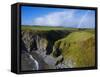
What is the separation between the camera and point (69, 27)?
245 cm

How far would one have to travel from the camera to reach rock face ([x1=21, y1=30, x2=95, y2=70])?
2.29 meters

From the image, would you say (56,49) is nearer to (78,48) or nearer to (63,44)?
(63,44)

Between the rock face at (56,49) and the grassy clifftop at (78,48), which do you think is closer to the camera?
the rock face at (56,49)

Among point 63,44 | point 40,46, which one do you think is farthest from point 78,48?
point 40,46

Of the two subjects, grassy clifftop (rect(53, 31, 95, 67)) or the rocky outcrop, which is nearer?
the rocky outcrop

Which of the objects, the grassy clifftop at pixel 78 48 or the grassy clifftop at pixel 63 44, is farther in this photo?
the grassy clifftop at pixel 78 48

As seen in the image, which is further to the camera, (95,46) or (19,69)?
(95,46)

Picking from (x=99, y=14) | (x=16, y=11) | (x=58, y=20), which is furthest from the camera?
(x=99, y=14)

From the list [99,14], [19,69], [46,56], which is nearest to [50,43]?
[46,56]

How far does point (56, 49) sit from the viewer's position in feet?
7.88

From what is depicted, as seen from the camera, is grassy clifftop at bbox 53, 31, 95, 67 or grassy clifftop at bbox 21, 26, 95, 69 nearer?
grassy clifftop at bbox 21, 26, 95, 69

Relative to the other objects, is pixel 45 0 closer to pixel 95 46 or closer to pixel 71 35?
pixel 71 35

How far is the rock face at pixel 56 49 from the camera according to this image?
2295 millimetres

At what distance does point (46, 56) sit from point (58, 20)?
0.32 metres
